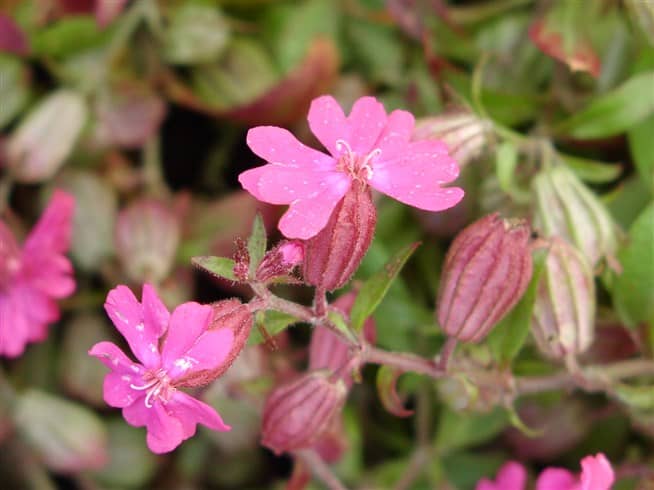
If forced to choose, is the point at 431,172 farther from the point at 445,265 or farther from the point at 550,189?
the point at 550,189

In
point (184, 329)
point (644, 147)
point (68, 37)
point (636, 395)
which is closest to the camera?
point (184, 329)

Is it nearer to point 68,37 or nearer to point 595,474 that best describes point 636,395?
point 595,474

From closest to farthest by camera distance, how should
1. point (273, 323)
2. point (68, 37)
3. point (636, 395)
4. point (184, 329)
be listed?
point (184, 329) → point (273, 323) → point (636, 395) → point (68, 37)

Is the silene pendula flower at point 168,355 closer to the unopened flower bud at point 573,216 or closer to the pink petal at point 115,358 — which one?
the pink petal at point 115,358

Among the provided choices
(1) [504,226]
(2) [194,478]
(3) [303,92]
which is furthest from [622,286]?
(2) [194,478]

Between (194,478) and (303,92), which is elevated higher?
(303,92)

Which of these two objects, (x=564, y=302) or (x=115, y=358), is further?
(x=564, y=302)

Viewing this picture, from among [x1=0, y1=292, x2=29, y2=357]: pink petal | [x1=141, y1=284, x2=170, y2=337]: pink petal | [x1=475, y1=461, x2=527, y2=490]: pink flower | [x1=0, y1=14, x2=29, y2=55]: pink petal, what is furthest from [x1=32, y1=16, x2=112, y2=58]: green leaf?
[x1=475, y1=461, x2=527, y2=490]: pink flower

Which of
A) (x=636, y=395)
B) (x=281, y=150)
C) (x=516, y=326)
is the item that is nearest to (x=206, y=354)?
(x=281, y=150)
